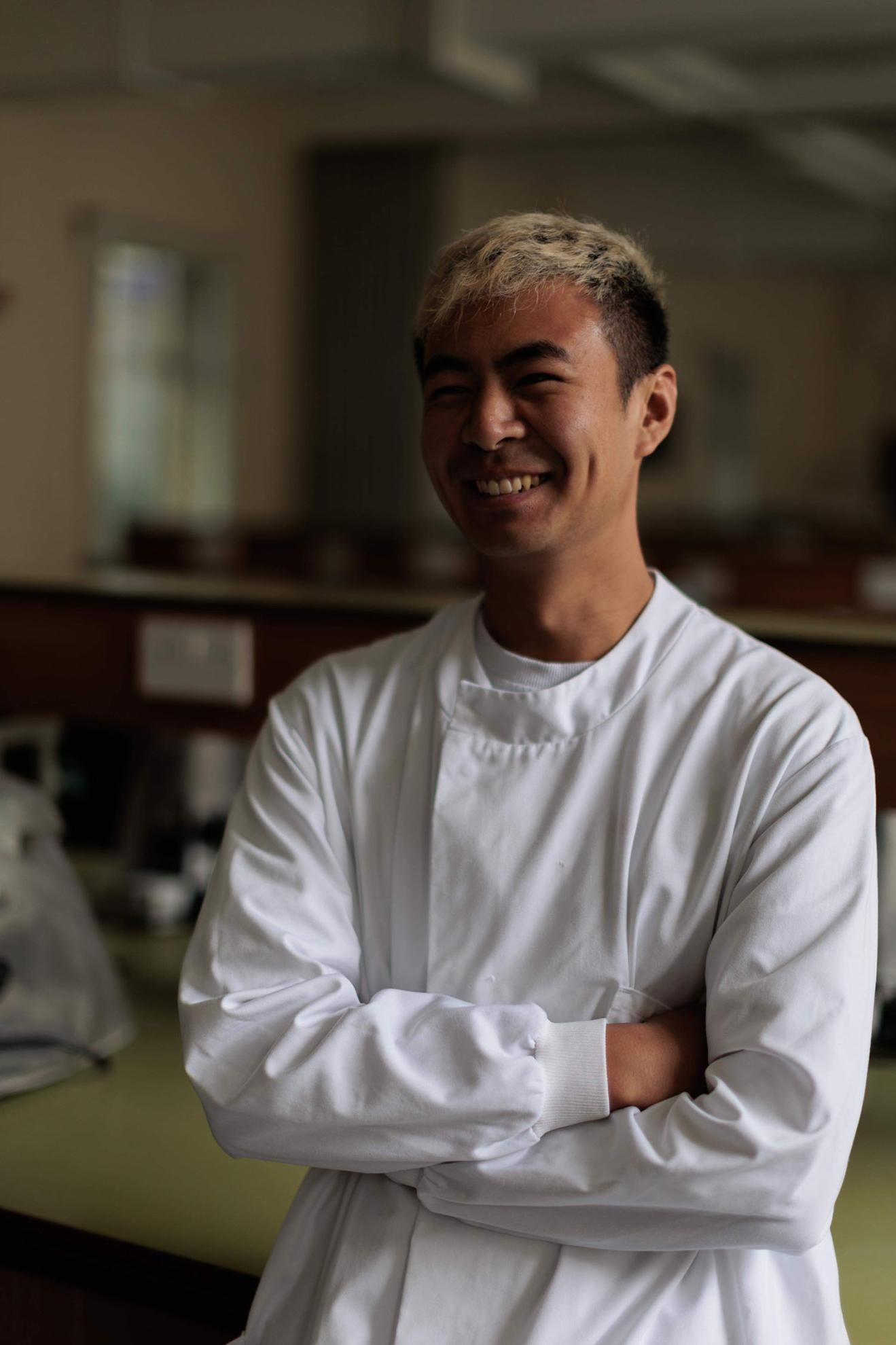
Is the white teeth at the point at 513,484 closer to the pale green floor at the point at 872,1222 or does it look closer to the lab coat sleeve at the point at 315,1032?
the lab coat sleeve at the point at 315,1032

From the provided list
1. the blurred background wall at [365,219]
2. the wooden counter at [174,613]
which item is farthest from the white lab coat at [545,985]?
the blurred background wall at [365,219]

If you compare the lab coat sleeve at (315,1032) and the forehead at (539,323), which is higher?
the forehead at (539,323)

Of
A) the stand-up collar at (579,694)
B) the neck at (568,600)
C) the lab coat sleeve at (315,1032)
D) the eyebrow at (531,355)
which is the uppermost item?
the eyebrow at (531,355)

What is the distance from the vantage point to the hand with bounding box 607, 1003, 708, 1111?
115cm

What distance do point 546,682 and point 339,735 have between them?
201mm

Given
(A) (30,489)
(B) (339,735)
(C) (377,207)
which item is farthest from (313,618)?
(C) (377,207)

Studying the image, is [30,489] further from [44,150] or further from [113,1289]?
[113,1289]

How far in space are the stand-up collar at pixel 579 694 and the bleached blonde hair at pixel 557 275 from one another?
20 centimetres

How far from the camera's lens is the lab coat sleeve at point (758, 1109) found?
1079 millimetres

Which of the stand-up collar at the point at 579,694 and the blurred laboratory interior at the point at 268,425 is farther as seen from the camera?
the blurred laboratory interior at the point at 268,425

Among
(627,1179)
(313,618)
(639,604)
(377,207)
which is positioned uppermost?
(377,207)

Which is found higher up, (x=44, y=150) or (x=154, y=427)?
(x=44, y=150)

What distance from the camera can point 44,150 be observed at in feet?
23.9

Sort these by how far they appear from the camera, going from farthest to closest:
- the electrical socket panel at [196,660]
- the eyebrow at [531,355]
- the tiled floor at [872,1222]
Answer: the electrical socket panel at [196,660] < the tiled floor at [872,1222] < the eyebrow at [531,355]
